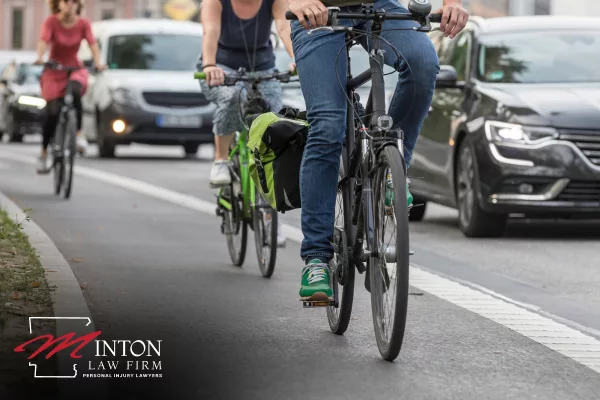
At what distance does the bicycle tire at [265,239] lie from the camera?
8.89 meters

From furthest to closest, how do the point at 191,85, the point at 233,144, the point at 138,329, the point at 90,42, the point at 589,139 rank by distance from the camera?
the point at 191,85
the point at 90,42
the point at 589,139
the point at 233,144
the point at 138,329

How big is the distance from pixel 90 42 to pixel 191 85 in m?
7.55

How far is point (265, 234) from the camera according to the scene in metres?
9.04

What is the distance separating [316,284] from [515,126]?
5317 mm

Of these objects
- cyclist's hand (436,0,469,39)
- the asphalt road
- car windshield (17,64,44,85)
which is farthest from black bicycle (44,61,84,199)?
car windshield (17,64,44,85)

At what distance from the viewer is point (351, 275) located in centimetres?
654

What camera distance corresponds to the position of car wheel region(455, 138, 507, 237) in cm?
Answer: 1184

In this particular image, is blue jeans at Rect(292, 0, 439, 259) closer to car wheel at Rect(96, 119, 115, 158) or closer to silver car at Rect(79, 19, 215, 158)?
silver car at Rect(79, 19, 215, 158)

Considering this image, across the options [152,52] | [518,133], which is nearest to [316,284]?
[518,133]

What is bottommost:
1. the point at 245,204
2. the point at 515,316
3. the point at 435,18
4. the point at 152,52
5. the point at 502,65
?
the point at 152,52

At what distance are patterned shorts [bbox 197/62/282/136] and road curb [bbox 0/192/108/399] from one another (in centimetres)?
122

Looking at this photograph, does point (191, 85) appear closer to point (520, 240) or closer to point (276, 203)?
point (520, 240)

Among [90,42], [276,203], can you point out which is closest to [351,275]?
[276,203]

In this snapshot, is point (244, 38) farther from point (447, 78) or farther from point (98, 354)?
point (98, 354)
